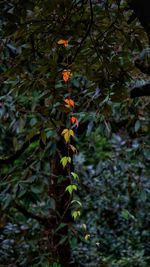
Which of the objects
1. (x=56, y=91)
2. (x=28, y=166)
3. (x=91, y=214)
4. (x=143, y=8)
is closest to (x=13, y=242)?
(x=91, y=214)

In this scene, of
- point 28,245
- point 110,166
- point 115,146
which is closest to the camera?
point 110,166

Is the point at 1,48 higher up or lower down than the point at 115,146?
higher up

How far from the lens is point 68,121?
238cm

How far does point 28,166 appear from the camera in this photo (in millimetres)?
2744

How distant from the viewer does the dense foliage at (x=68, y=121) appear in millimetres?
1840

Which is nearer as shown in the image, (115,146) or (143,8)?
(143,8)

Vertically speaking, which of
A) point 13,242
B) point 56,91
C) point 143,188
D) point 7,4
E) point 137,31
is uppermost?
point 7,4

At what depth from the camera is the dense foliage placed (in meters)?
1.84

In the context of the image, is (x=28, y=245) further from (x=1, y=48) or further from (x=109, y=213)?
(x=1, y=48)

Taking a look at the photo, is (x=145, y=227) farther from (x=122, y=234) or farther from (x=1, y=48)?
(x=1, y=48)

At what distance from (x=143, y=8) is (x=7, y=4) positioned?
740mm

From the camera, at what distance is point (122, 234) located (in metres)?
5.00

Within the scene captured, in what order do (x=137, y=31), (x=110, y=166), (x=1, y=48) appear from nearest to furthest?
(x=137, y=31) < (x=1, y=48) < (x=110, y=166)

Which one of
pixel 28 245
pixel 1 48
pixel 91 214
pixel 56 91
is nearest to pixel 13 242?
pixel 28 245
